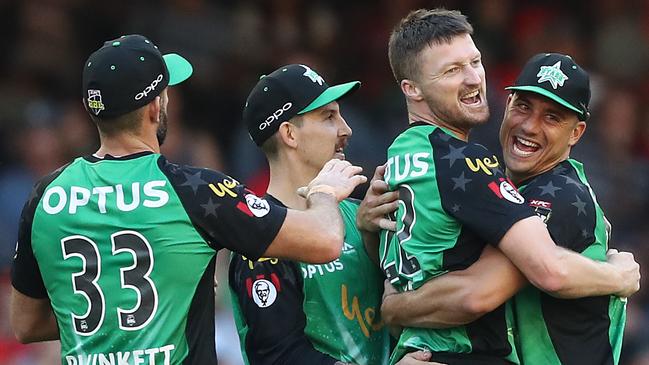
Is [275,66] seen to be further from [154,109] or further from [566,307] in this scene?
[566,307]

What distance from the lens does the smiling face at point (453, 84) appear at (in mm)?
5602

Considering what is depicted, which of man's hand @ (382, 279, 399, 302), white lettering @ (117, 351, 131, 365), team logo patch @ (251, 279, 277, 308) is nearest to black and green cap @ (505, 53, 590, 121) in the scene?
man's hand @ (382, 279, 399, 302)

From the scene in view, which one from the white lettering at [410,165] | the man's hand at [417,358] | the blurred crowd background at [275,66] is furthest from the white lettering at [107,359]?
the blurred crowd background at [275,66]

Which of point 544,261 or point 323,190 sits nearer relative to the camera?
point 544,261

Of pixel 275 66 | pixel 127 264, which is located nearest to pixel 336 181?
pixel 127 264

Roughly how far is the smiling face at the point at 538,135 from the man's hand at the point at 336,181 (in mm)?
748

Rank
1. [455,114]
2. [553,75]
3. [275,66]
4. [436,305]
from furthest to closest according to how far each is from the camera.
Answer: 1. [275,66]
2. [553,75]
3. [455,114]
4. [436,305]

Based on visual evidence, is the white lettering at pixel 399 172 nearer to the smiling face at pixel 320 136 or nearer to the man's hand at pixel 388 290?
the man's hand at pixel 388 290

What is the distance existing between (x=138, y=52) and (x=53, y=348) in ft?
14.2

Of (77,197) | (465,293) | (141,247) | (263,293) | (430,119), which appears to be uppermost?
(430,119)

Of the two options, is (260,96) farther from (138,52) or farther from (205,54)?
(205,54)

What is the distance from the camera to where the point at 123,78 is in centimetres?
531

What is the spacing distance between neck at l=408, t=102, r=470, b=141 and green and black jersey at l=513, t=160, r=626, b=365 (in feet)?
1.25

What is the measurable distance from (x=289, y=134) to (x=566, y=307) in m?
1.58
